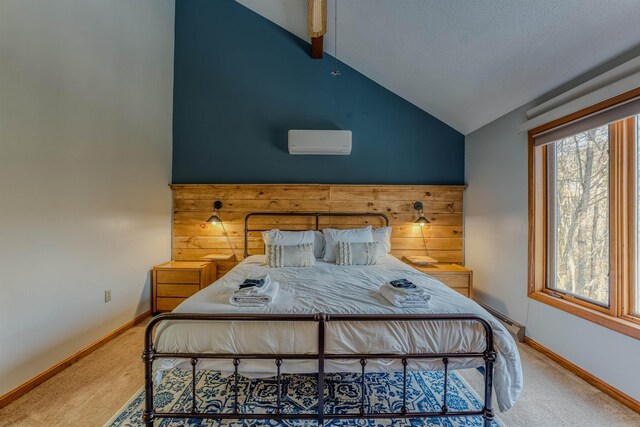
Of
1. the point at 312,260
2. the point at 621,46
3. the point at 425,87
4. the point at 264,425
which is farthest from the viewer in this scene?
the point at 425,87

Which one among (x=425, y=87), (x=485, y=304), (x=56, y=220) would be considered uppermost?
(x=425, y=87)

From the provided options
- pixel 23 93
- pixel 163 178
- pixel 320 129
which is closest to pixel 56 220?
pixel 23 93

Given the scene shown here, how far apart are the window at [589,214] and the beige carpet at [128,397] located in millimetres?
506

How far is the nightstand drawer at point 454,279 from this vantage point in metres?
3.29

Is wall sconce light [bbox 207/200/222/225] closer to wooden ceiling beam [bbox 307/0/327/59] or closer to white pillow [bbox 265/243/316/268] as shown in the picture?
white pillow [bbox 265/243/316/268]

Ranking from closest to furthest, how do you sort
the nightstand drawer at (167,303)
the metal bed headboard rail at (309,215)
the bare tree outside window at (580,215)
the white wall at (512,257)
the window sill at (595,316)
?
the window sill at (595,316) → the white wall at (512,257) → the bare tree outside window at (580,215) → the nightstand drawer at (167,303) → the metal bed headboard rail at (309,215)

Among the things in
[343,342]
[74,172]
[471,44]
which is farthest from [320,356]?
[471,44]

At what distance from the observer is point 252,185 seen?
12.1ft

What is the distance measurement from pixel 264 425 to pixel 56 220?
2138 mm

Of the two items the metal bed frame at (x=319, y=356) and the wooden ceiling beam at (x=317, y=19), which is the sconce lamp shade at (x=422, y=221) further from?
the wooden ceiling beam at (x=317, y=19)

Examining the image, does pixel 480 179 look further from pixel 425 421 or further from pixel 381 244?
pixel 425 421

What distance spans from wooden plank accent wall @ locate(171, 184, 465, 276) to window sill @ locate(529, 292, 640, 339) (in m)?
1.35

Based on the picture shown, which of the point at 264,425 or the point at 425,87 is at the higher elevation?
the point at 425,87

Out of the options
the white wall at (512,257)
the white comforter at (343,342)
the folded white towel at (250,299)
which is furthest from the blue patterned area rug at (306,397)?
the white wall at (512,257)
